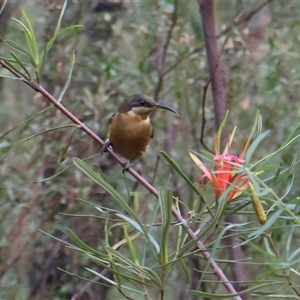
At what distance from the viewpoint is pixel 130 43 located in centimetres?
242

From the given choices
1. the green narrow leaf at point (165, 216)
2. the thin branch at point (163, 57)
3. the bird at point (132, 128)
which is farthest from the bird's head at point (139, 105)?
the green narrow leaf at point (165, 216)

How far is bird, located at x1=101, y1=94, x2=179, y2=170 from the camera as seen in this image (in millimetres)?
1634

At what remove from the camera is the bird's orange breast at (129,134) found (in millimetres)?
1633

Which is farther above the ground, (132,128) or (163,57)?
(163,57)

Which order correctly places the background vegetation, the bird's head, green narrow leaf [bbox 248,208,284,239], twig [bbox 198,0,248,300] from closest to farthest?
green narrow leaf [bbox 248,208,284,239] → twig [bbox 198,0,248,300] → the bird's head → the background vegetation

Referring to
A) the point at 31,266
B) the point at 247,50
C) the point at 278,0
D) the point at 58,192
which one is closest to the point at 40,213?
the point at 58,192

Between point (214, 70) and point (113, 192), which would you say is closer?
point (113, 192)

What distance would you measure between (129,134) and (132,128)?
2 centimetres

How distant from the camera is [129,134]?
64.6 inches

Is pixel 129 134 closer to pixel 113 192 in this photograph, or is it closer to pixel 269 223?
pixel 113 192

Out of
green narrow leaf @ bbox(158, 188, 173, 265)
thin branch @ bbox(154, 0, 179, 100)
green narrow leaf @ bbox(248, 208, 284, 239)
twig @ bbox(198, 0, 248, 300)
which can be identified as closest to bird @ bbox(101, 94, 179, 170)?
twig @ bbox(198, 0, 248, 300)

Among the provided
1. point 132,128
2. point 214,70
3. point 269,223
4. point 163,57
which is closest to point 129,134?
point 132,128

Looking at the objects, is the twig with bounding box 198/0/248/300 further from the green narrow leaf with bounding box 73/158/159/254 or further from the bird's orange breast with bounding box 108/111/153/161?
the green narrow leaf with bounding box 73/158/159/254

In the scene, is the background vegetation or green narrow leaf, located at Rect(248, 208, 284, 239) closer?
green narrow leaf, located at Rect(248, 208, 284, 239)
